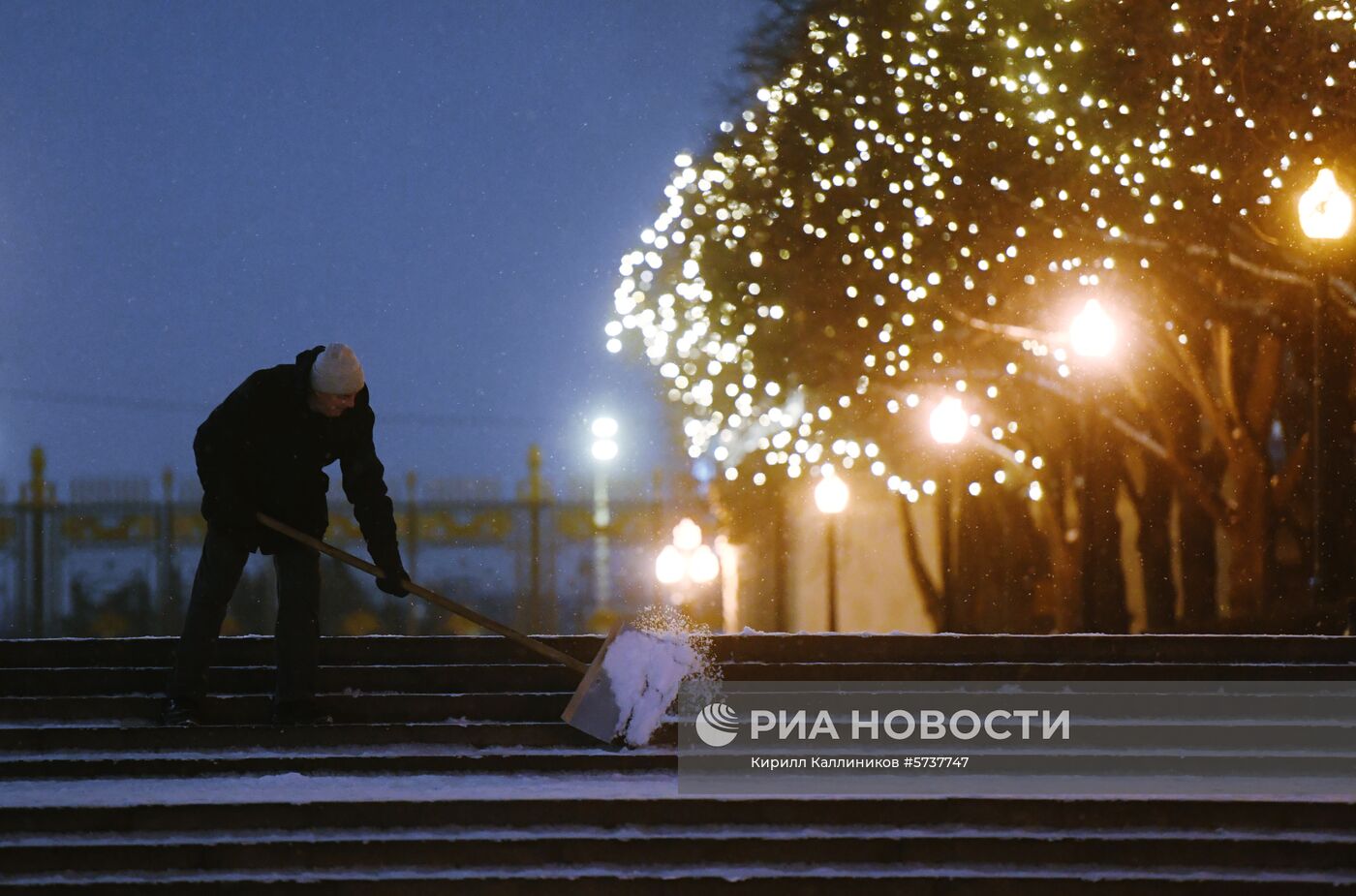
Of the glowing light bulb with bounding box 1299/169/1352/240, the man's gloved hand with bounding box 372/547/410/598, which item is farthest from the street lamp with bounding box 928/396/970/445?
the man's gloved hand with bounding box 372/547/410/598

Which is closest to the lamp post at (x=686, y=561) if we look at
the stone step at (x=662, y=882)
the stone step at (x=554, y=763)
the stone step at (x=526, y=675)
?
A: the stone step at (x=526, y=675)

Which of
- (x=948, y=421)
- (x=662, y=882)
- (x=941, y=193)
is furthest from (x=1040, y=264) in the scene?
(x=662, y=882)

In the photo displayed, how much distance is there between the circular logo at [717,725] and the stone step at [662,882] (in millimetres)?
1343

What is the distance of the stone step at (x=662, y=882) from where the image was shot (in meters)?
6.95

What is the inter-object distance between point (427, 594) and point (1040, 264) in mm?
12069

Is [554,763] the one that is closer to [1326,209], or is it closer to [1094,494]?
[1326,209]

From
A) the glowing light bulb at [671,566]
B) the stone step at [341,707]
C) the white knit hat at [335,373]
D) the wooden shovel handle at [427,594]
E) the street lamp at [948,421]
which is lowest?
the stone step at [341,707]

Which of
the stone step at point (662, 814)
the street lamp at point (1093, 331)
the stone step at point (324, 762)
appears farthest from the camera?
the street lamp at point (1093, 331)

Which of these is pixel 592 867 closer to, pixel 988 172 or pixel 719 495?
pixel 988 172

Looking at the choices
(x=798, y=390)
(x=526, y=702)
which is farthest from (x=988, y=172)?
(x=526, y=702)

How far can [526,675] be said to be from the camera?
30.4 ft

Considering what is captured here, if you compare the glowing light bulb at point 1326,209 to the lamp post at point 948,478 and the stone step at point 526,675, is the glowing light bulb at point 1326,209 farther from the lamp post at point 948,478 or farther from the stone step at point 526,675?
the lamp post at point 948,478

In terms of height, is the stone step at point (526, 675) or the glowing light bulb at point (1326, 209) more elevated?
the glowing light bulb at point (1326, 209)

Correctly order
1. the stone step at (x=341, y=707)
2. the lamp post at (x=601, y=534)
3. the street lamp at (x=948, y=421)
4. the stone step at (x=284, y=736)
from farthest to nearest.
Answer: the lamp post at (x=601, y=534) < the street lamp at (x=948, y=421) < the stone step at (x=341, y=707) < the stone step at (x=284, y=736)
